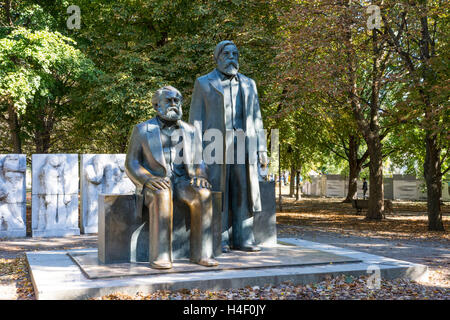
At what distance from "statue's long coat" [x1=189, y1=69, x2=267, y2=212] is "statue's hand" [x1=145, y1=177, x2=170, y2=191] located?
132 centimetres

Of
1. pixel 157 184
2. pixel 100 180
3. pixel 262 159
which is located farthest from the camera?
pixel 100 180

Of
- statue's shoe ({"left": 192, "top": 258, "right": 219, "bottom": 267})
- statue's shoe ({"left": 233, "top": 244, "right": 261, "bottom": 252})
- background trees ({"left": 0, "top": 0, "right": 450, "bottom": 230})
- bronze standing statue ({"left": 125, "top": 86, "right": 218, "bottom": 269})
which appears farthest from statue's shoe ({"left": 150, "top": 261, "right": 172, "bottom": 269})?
background trees ({"left": 0, "top": 0, "right": 450, "bottom": 230})

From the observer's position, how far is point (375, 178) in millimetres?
17094

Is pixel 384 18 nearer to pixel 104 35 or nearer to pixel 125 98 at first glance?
pixel 125 98

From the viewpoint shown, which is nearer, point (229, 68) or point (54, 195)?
point (229, 68)

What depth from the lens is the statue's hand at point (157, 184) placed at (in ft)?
19.5

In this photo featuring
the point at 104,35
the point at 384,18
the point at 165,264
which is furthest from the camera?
the point at 104,35

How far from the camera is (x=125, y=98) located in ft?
48.4

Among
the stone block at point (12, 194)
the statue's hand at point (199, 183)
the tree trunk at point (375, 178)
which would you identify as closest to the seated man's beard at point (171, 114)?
the statue's hand at point (199, 183)

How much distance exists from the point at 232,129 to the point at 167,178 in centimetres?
150

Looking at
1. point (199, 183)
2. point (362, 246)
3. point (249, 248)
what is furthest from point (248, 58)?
point (199, 183)

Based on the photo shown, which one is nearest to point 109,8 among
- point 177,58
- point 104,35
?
point 104,35

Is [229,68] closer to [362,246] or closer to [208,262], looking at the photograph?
[208,262]

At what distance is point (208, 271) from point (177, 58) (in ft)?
33.2
